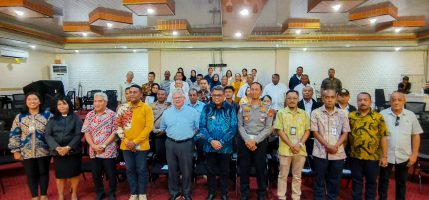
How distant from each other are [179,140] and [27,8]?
404 centimetres

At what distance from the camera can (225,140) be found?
3.17 metres

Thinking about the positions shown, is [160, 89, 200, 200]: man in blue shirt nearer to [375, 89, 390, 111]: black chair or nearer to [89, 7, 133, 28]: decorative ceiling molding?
[89, 7, 133, 28]: decorative ceiling molding

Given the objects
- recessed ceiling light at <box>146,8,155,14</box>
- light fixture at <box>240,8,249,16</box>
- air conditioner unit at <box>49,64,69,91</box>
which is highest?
light fixture at <box>240,8,249,16</box>

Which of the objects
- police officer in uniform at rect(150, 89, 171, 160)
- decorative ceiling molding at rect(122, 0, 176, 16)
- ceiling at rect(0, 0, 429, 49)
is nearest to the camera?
police officer in uniform at rect(150, 89, 171, 160)

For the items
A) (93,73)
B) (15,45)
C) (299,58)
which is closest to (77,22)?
(15,45)

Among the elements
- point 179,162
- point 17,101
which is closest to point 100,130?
point 179,162

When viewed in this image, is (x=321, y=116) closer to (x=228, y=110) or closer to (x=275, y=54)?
(x=228, y=110)

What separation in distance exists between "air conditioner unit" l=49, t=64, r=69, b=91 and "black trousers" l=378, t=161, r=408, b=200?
1103 centimetres

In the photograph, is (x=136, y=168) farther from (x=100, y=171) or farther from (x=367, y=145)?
(x=367, y=145)

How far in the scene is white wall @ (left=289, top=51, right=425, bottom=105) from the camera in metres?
10.1

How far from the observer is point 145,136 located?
3.18 meters

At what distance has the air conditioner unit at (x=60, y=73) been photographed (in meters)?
10.4

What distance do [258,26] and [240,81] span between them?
200cm

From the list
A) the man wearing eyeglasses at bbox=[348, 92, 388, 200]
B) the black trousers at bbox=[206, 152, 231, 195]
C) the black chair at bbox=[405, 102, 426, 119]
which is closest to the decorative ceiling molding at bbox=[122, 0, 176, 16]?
the black trousers at bbox=[206, 152, 231, 195]
